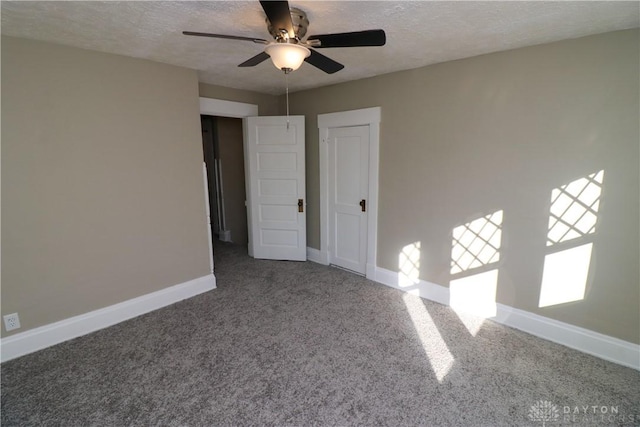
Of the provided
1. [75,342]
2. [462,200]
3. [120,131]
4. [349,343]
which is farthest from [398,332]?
[120,131]

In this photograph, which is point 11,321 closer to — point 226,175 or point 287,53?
point 287,53

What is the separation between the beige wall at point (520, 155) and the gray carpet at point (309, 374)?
0.54 metres

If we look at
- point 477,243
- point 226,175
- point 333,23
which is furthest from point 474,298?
point 226,175

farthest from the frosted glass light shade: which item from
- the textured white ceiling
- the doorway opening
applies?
the doorway opening

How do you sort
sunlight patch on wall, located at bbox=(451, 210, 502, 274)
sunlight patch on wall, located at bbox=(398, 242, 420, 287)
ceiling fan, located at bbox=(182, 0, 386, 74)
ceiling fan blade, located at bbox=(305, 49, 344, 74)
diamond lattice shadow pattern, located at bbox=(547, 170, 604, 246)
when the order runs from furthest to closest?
1. sunlight patch on wall, located at bbox=(398, 242, 420, 287)
2. sunlight patch on wall, located at bbox=(451, 210, 502, 274)
3. diamond lattice shadow pattern, located at bbox=(547, 170, 604, 246)
4. ceiling fan blade, located at bbox=(305, 49, 344, 74)
5. ceiling fan, located at bbox=(182, 0, 386, 74)

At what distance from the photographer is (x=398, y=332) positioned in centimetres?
261

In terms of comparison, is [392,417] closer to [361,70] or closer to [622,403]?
[622,403]

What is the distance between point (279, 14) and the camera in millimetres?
1452

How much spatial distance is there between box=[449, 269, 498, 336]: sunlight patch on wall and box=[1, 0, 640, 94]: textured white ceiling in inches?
75.8

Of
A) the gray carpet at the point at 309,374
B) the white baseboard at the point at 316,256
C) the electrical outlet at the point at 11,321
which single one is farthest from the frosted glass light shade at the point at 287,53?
the white baseboard at the point at 316,256

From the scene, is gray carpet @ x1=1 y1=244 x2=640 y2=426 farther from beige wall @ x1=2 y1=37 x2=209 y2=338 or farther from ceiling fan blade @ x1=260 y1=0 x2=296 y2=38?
ceiling fan blade @ x1=260 y1=0 x2=296 y2=38

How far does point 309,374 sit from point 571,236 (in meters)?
2.23

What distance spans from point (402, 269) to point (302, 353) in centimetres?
160

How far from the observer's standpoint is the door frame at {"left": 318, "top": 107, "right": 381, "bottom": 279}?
340cm
